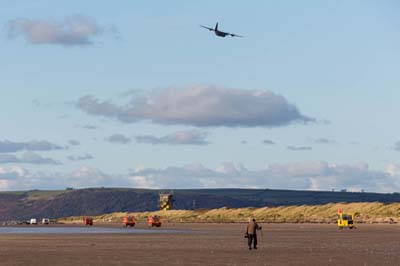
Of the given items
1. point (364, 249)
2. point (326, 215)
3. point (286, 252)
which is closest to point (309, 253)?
point (286, 252)

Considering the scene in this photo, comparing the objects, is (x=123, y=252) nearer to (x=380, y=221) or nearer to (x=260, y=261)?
(x=260, y=261)

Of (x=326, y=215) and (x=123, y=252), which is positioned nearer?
(x=123, y=252)

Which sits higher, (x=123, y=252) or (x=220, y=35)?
(x=220, y=35)

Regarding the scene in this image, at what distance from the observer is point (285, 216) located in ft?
594

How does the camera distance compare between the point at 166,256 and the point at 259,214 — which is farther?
the point at 259,214

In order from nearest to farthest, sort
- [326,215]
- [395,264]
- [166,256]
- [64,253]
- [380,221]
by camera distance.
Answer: [395,264] → [166,256] → [64,253] → [380,221] → [326,215]

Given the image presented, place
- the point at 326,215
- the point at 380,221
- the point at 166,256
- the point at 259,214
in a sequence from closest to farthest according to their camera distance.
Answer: the point at 166,256 → the point at 380,221 → the point at 326,215 → the point at 259,214

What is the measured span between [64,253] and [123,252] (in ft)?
9.32

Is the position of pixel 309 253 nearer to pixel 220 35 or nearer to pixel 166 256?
pixel 166 256

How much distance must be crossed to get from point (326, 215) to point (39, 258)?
5322 inches

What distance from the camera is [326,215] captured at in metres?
174

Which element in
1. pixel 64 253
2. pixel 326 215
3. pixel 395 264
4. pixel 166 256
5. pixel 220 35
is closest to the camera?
pixel 395 264

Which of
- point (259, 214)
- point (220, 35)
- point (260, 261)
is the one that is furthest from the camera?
point (259, 214)

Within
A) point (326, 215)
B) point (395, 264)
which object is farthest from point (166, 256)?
point (326, 215)
